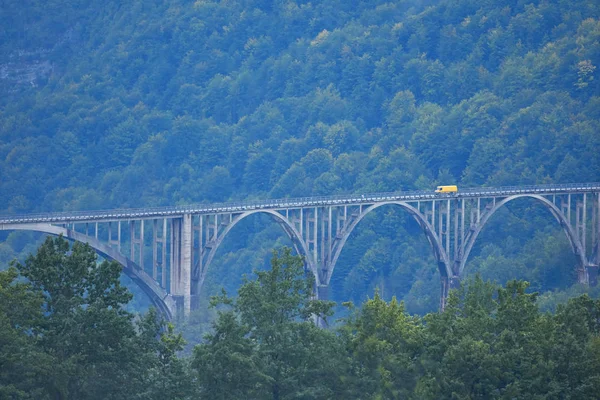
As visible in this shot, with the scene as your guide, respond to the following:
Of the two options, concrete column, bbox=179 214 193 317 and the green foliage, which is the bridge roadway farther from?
the green foliage

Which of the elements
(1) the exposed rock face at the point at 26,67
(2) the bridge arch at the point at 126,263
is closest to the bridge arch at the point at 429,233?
(2) the bridge arch at the point at 126,263

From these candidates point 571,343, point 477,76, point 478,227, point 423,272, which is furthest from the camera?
point 477,76

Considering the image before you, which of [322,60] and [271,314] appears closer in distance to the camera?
[271,314]

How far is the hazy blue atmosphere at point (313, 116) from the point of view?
126m

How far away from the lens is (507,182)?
414 feet

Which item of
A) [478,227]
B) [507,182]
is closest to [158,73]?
[507,182]

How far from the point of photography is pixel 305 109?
487 feet

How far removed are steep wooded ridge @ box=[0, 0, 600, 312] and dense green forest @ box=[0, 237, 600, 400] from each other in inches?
2418

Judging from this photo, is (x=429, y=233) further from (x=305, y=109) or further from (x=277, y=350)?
(x=305, y=109)

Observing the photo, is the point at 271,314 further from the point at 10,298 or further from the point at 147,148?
the point at 147,148

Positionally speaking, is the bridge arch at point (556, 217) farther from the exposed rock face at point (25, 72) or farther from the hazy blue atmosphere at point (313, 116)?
the exposed rock face at point (25, 72)

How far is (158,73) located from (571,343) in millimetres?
111588

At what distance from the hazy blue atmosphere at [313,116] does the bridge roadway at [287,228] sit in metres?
5.18

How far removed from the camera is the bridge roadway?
82500 mm
